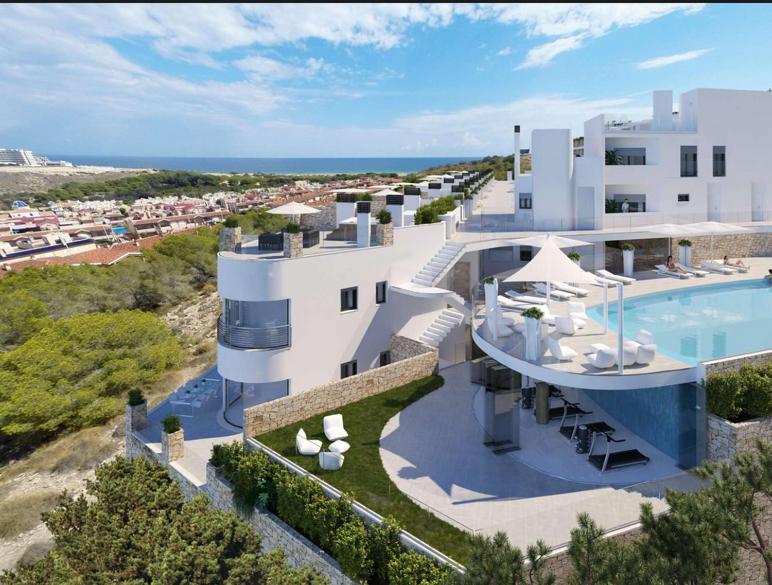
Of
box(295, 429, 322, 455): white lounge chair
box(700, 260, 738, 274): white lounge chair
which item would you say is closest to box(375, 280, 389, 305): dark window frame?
box(295, 429, 322, 455): white lounge chair

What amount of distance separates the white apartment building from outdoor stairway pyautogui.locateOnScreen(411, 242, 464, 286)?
6.75 metres

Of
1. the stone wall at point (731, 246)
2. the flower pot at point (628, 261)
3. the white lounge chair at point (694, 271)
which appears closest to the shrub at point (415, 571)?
the flower pot at point (628, 261)

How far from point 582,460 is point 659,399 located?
8.70 feet

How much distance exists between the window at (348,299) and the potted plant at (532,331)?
934 centimetres


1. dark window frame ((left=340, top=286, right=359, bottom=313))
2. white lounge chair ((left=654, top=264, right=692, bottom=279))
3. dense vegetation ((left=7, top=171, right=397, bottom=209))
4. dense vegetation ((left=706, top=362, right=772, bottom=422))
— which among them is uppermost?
dense vegetation ((left=7, top=171, right=397, bottom=209))

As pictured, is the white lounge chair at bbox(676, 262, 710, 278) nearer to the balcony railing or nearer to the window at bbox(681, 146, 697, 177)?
the window at bbox(681, 146, 697, 177)

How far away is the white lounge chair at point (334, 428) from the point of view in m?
16.4

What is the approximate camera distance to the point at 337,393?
1903 cm

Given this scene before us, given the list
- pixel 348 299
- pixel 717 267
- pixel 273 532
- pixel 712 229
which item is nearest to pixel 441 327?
pixel 348 299

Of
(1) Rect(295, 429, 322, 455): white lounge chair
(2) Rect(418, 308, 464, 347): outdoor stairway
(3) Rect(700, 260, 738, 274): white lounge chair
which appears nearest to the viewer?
(1) Rect(295, 429, 322, 455): white lounge chair

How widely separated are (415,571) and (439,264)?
1637 cm

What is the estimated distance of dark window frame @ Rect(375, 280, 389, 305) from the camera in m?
23.9

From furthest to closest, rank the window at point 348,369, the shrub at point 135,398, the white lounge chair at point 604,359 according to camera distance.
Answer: the window at point 348,369 → the shrub at point 135,398 → the white lounge chair at point 604,359

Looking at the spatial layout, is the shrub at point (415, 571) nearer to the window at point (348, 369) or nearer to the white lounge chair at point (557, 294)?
the window at point (348, 369)
